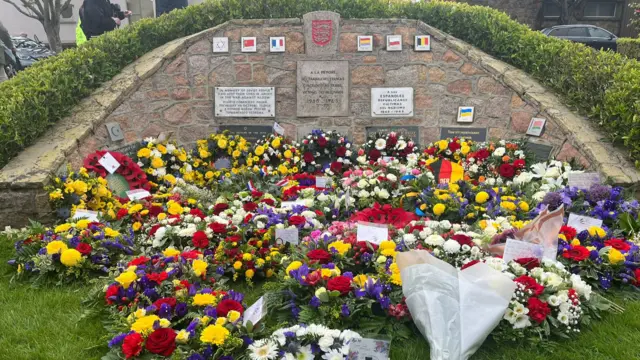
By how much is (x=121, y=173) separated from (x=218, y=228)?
2027 mm

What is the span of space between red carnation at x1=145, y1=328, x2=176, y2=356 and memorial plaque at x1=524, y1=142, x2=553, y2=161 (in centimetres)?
448

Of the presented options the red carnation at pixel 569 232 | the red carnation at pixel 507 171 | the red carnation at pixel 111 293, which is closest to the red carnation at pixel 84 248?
the red carnation at pixel 111 293

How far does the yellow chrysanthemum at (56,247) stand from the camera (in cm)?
340

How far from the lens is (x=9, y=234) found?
417 cm

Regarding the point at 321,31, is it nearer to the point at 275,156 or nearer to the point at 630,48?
the point at 275,156

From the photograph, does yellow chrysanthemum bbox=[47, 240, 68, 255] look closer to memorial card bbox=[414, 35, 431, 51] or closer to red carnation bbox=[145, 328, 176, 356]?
red carnation bbox=[145, 328, 176, 356]

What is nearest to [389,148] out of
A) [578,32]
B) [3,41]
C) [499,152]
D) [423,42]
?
[499,152]

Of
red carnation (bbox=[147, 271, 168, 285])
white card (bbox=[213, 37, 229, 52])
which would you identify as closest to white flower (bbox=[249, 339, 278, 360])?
red carnation (bbox=[147, 271, 168, 285])

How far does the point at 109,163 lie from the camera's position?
5059 mm

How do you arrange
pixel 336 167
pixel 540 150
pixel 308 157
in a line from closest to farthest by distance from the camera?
pixel 540 150
pixel 336 167
pixel 308 157

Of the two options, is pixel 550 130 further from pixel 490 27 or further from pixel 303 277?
pixel 303 277

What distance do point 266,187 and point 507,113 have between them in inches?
119

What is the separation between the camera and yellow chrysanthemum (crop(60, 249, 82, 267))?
3.34 m

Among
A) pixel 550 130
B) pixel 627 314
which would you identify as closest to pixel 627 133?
pixel 550 130
